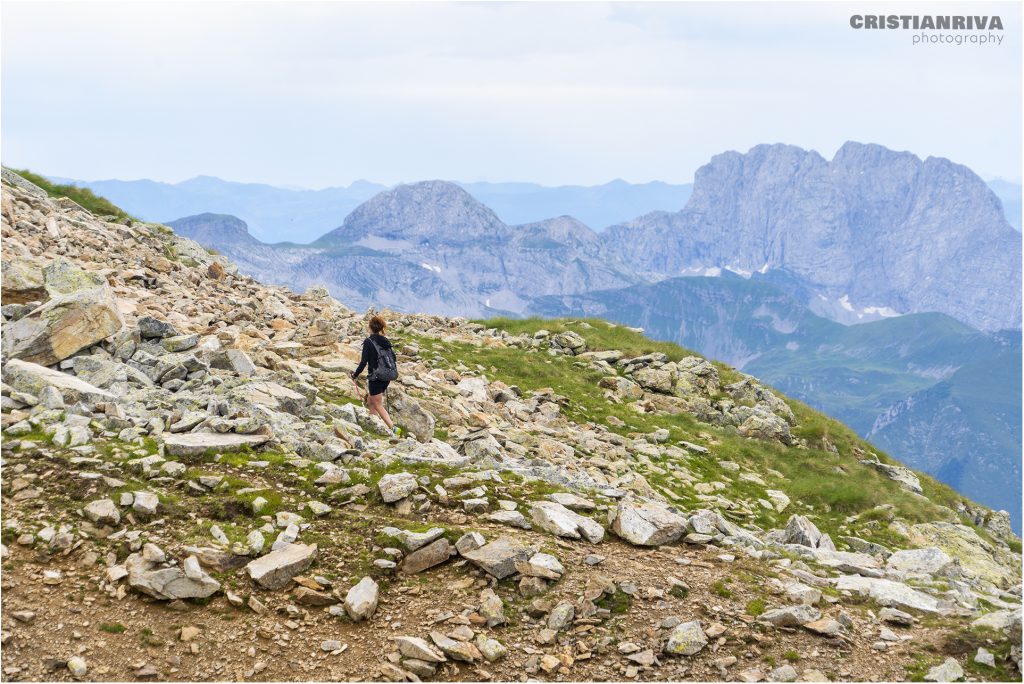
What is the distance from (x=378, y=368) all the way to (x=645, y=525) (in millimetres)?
7885

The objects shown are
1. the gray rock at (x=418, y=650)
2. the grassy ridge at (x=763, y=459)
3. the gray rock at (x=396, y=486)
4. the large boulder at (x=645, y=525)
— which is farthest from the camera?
the grassy ridge at (x=763, y=459)

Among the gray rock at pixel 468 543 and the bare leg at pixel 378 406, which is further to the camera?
the bare leg at pixel 378 406

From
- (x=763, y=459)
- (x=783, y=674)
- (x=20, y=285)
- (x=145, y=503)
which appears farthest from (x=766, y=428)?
(x=20, y=285)

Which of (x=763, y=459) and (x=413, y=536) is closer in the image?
(x=413, y=536)

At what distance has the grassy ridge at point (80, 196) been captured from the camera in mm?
42500

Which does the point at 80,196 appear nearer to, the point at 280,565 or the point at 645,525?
the point at 280,565

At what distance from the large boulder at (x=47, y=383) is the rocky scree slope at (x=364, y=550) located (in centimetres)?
4

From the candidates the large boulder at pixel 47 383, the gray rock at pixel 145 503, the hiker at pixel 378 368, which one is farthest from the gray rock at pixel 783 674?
the large boulder at pixel 47 383

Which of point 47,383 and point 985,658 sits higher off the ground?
point 47,383

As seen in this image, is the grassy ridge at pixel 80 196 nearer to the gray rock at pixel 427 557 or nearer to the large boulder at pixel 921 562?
the gray rock at pixel 427 557

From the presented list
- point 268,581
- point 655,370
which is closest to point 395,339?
point 655,370

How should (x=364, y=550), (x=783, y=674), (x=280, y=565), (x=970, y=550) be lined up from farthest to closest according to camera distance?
(x=970, y=550) → (x=364, y=550) → (x=280, y=565) → (x=783, y=674)

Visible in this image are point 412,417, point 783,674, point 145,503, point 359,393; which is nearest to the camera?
point 783,674

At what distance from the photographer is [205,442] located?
13266 millimetres
